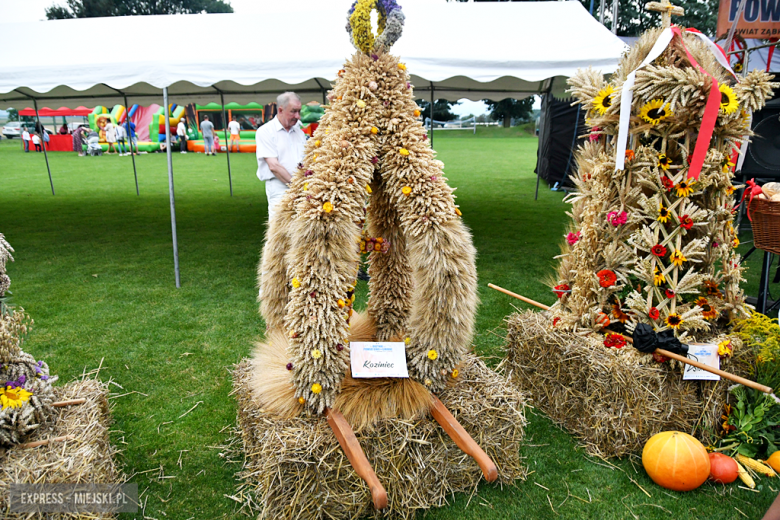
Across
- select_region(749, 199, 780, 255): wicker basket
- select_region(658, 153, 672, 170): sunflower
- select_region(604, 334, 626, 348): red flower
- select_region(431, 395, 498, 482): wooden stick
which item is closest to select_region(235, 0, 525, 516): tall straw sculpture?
select_region(431, 395, 498, 482): wooden stick

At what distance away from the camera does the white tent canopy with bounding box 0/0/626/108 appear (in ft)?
15.2

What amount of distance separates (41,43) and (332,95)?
539 centimetres

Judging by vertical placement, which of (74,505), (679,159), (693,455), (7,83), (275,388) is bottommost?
(693,455)

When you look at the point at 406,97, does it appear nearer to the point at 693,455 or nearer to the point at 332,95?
the point at 332,95

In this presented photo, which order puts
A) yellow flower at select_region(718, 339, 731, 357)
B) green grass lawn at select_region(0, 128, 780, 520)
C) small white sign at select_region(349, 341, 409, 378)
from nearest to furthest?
1. small white sign at select_region(349, 341, 409, 378)
2. green grass lawn at select_region(0, 128, 780, 520)
3. yellow flower at select_region(718, 339, 731, 357)

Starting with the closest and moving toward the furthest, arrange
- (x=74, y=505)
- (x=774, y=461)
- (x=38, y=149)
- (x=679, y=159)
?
(x=74, y=505), (x=774, y=461), (x=679, y=159), (x=38, y=149)

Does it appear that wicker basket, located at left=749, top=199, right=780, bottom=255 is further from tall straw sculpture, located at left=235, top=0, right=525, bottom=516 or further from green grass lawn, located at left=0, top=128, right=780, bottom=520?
tall straw sculpture, located at left=235, top=0, right=525, bottom=516

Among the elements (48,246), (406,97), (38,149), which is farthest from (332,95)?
(38,149)

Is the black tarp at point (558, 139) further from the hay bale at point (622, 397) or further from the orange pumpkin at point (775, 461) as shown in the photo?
the orange pumpkin at point (775, 461)

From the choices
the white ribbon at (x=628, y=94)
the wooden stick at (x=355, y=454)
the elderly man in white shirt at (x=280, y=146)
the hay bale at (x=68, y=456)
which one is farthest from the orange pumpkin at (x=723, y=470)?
the elderly man in white shirt at (x=280, y=146)

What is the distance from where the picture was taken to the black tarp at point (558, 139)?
37.1 feet

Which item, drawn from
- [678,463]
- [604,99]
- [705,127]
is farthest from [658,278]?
[604,99]

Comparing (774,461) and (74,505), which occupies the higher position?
(74,505)

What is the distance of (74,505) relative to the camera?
1.80 m
